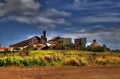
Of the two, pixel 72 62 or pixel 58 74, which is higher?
pixel 72 62

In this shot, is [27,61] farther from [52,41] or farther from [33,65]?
[52,41]

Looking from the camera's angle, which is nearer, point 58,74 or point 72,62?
point 58,74

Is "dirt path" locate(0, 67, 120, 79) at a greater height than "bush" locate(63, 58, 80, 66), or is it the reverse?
"bush" locate(63, 58, 80, 66)

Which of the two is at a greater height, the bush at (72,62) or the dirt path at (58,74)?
the bush at (72,62)

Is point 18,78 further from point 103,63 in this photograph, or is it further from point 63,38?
point 63,38

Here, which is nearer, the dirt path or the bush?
the dirt path

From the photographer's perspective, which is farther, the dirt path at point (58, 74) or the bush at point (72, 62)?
the bush at point (72, 62)

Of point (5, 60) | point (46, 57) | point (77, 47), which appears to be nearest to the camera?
point (5, 60)

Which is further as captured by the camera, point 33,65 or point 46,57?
point 46,57

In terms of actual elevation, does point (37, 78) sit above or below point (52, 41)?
below

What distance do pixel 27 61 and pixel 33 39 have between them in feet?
210

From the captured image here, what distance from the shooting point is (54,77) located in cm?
1953

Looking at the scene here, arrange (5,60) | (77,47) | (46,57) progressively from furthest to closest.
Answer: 1. (77,47)
2. (46,57)
3. (5,60)

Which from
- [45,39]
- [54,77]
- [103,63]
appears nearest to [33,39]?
[45,39]
